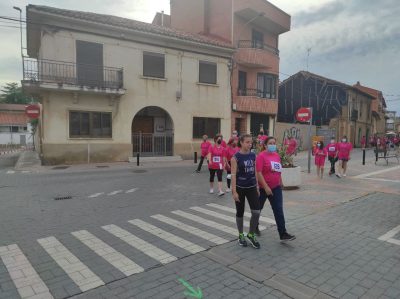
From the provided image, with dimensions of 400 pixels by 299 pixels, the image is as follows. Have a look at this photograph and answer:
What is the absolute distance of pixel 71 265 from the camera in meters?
4.05

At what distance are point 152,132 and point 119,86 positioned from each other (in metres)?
4.44

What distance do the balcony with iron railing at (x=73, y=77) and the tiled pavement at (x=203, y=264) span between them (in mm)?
11280

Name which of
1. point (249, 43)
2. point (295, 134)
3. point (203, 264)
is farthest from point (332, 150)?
point (295, 134)

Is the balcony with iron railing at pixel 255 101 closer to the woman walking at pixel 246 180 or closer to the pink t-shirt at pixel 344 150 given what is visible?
the pink t-shirt at pixel 344 150

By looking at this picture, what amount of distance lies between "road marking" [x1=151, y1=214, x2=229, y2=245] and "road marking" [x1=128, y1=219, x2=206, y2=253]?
343mm

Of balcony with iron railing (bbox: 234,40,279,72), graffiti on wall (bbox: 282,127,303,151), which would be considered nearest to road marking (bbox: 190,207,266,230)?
balcony with iron railing (bbox: 234,40,279,72)

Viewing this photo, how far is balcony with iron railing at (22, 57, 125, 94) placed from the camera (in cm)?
1452

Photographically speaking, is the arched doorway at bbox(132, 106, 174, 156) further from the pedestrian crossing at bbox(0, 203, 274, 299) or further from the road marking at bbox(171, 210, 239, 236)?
the pedestrian crossing at bbox(0, 203, 274, 299)

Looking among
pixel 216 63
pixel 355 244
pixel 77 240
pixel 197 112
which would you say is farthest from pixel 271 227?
pixel 216 63

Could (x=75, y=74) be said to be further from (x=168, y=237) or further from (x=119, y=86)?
(x=168, y=237)

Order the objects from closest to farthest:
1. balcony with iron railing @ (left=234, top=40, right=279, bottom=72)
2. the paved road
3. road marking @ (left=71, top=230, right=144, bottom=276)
Answer: the paved road → road marking @ (left=71, top=230, right=144, bottom=276) → balcony with iron railing @ (left=234, top=40, right=279, bottom=72)

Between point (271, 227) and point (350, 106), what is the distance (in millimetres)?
33517

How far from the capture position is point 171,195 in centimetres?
862

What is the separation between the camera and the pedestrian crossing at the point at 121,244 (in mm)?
3639
